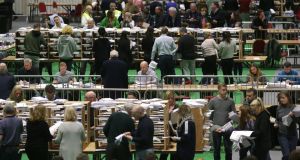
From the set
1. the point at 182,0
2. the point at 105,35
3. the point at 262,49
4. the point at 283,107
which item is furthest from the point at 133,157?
the point at 182,0

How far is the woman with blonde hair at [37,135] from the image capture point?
2430 centimetres

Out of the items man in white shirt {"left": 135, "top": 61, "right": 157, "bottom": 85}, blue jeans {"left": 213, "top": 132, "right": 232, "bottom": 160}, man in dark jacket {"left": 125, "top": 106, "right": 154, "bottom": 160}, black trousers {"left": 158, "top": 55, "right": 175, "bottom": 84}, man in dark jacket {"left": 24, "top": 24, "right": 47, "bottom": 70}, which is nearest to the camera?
man in dark jacket {"left": 125, "top": 106, "right": 154, "bottom": 160}

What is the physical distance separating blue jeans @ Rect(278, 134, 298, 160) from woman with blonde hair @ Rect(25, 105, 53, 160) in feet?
15.4

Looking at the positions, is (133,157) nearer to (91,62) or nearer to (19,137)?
(19,137)

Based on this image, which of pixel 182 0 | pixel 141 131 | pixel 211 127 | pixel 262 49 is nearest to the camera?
pixel 141 131

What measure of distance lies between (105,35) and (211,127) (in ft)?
35.4

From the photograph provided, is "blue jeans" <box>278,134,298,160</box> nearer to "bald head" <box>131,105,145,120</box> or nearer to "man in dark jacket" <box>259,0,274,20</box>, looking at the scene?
"bald head" <box>131,105,145,120</box>

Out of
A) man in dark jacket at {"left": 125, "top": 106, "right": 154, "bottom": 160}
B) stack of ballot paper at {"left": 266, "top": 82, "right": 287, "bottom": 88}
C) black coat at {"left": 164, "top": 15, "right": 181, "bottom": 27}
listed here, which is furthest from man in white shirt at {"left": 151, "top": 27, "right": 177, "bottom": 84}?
man in dark jacket at {"left": 125, "top": 106, "right": 154, "bottom": 160}

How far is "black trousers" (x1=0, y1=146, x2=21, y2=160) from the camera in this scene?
24.6 m

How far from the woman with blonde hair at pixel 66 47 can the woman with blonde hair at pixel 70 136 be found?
1157cm

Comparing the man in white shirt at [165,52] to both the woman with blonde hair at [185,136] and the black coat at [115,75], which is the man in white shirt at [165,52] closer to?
the black coat at [115,75]

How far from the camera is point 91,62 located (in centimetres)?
3791

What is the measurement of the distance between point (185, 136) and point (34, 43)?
12.7m

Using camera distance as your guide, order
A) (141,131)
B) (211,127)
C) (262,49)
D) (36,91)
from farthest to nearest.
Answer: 1. (262,49)
2. (36,91)
3. (211,127)
4. (141,131)
